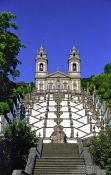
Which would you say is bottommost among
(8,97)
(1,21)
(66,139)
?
(66,139)

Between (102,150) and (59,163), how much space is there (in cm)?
261

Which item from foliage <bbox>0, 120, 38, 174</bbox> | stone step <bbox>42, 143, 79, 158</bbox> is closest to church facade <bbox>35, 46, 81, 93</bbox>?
stone step <bbox>42, 143, 79, 158</bbox>

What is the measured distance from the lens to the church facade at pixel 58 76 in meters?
72.9

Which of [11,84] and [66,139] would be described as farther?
[66,139]

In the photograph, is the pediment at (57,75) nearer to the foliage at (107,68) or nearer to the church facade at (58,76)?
the church facade at (58,76)

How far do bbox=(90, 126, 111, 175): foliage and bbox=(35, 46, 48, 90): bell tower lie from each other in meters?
51.7

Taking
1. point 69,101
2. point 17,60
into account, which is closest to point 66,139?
point 17,60

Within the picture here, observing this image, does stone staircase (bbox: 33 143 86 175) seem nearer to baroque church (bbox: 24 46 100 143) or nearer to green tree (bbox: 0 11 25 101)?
green tree (bbox: 0 11 25 101)

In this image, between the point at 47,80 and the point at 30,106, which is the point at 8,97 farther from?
the point at 47,80

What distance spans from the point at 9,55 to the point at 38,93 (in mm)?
43168

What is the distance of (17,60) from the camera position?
18688 mm

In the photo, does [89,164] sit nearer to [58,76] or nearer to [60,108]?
[60,108]

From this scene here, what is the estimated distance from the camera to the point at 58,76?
243ft

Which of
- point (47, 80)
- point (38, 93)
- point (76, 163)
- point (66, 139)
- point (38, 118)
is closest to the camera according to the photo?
point (76, 163)
